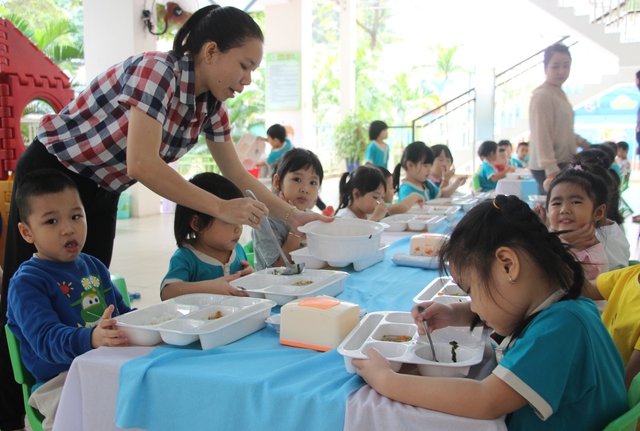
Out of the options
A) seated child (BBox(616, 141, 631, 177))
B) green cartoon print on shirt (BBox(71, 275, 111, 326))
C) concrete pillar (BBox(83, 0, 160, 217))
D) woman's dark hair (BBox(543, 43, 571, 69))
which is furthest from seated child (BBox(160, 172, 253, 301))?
seated child (BBox(616, 141, 631, 177))

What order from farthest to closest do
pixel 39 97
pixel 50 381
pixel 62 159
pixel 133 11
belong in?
pixel 133 11
pixel 39 97
pixel 62 159
pixel 50 381

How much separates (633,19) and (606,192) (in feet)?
28.9

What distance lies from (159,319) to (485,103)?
7.82 metres

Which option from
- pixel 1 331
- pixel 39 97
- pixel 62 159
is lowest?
pixel 1 331

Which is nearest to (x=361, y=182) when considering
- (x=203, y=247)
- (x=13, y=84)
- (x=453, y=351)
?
(x=203, y=247)

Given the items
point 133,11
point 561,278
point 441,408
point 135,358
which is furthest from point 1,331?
point 133,11

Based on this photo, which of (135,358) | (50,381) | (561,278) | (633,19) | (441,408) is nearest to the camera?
(441,408)

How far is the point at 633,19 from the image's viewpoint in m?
8.83

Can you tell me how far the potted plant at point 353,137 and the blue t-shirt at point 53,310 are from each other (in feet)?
33.6

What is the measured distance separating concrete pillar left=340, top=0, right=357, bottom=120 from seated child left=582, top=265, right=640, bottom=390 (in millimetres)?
11433

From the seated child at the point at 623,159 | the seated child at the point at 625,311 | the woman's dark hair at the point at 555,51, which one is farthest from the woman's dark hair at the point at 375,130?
the seated child at the point at 625,311

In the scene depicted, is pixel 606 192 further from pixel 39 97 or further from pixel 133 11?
pixel 133 11

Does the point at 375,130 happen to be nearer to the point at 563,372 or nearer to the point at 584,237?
the point at 584,237

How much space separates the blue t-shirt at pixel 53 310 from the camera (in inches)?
45.5
